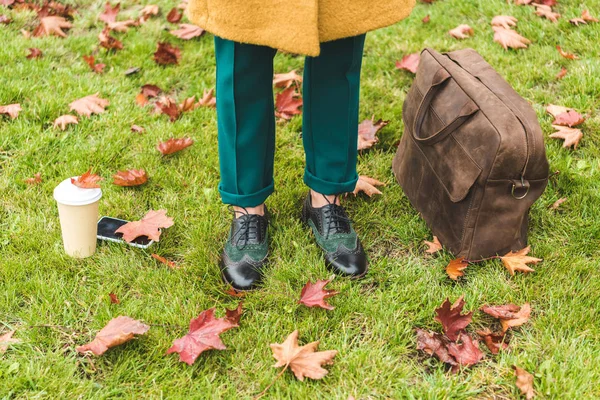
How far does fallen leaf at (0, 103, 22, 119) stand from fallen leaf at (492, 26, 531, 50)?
2429 mm

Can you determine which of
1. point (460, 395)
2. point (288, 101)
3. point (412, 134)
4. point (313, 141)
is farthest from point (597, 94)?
point (460, 395)

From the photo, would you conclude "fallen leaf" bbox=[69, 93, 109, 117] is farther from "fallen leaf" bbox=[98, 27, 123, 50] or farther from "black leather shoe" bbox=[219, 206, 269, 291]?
"black leather shoe" bbox=[219, 206, 269, 291]

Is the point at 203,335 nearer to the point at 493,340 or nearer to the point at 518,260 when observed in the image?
the point at 493,340

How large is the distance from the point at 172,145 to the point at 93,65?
0.95 meters

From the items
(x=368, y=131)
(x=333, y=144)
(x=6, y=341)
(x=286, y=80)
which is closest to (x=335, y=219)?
(x=333, y=144)

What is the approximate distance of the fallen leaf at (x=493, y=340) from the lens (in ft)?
5.59

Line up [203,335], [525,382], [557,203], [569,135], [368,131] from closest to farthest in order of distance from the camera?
[525,382]
[203,335]
[557,203]
[569,135]
[368,131]

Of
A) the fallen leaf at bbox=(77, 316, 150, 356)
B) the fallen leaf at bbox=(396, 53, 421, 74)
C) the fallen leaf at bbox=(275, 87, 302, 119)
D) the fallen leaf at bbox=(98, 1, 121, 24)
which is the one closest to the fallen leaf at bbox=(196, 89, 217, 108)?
the fallen leaf at bbox=(275, 87, 302, 119)

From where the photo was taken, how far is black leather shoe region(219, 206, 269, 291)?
1914 millimetres

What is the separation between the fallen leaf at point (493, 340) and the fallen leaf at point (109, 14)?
2.79 metres

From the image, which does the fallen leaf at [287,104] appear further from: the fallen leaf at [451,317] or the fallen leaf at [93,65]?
the fallen leaf at [451,317]

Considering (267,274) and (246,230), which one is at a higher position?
(246,230)

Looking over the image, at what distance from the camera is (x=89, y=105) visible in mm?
2773

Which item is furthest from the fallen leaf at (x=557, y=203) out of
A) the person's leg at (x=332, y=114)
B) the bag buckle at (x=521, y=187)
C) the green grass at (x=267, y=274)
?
the person's leg at (x=332, y=114)
